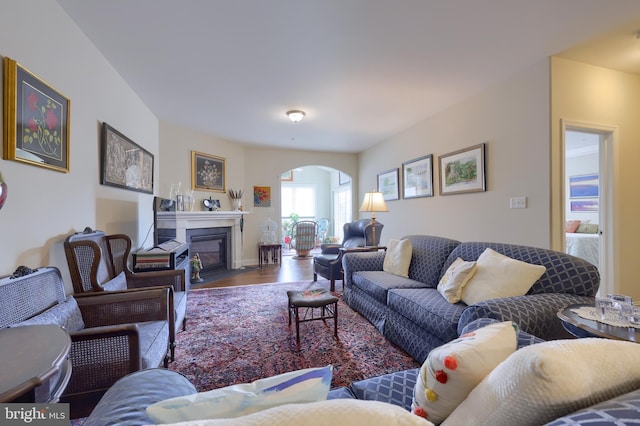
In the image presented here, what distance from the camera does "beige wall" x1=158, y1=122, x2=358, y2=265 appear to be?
4801 mm

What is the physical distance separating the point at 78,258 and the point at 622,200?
504 centimetres

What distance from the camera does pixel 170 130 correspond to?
4.53 metres

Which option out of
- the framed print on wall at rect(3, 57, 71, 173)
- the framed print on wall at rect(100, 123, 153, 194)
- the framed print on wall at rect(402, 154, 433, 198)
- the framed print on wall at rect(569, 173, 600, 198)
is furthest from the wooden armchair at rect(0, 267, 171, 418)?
the framed print on wall at rect(569, 173, 600, 198)

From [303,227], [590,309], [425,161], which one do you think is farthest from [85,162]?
[303,227]

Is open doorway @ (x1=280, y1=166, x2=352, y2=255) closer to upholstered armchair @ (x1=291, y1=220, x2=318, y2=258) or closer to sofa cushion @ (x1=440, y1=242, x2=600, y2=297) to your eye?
upholstered armchair @ (x1=291, y1=220, x2=318, y2=258)

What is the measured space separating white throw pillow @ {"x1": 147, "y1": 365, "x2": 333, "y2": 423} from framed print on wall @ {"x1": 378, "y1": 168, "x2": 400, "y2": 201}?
4766 millimetres

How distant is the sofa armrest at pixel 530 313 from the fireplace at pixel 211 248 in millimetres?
4242

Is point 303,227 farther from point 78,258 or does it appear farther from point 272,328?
point 78,258

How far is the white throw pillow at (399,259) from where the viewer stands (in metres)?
2.91

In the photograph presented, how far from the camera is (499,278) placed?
72.5 inches

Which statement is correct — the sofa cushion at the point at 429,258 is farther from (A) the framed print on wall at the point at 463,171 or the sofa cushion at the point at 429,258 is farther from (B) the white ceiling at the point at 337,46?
(B) the white ceiling at the point at 337,46

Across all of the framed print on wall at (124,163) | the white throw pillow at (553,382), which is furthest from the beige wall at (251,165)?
the white throw pillow at (553,382)

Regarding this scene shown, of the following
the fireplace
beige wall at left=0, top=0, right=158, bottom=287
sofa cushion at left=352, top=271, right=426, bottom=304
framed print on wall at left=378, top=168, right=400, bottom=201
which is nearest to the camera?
beige wall at left=0, top=0, right=158, bottom=287

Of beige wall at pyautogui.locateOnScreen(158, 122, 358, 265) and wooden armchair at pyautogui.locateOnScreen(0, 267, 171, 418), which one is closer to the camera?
wooden armchair at pyautogui.locateOnScreen(0, 267, 171, 418)
